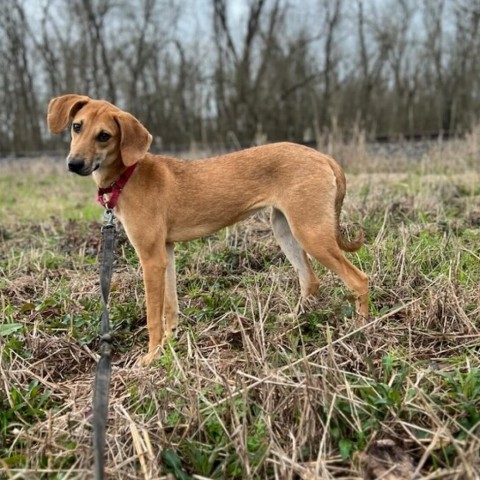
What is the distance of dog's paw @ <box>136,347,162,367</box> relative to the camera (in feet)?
12.0

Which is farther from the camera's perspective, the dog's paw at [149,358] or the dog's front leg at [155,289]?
the dog's front leg at [155,289]

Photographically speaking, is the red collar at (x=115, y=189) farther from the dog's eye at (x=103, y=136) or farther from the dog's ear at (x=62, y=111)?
the dog's ear at (x=62, y=111)

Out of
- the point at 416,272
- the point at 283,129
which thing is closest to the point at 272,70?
the point at 283,129

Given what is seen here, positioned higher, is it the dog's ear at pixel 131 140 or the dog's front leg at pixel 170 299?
the dog's ear at pixel 131 140

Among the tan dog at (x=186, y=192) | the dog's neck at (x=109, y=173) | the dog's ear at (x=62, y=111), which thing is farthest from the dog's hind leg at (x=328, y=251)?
the dog's ear at (x=62, y=111)

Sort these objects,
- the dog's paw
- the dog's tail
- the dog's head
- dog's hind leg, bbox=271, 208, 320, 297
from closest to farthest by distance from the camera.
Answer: the dog's paw
the dog's head
the dog's tail
dog's hind leg, bbox=271, 208, 320, 297

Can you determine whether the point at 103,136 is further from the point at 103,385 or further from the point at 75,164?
the point at 103,385

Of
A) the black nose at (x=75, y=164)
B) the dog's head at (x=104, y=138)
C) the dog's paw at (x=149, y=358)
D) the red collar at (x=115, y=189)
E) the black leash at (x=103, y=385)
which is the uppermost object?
the dog's head at (x=104, y=138)

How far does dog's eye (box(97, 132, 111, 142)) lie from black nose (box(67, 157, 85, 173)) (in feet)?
0.92

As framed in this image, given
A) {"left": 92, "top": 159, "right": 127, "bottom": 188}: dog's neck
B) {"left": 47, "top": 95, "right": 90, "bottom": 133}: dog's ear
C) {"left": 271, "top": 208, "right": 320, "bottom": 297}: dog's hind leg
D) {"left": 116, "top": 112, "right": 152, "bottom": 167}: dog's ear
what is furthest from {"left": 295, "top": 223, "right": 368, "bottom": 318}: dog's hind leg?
{"left": 47, "top": 95, "right": 90, "bottom": 133}: dog's ear

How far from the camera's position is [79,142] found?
3.87 m

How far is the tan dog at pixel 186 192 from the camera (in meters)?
3.98

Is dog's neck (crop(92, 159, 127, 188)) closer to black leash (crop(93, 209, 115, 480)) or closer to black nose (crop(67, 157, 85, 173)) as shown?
black nose (crop(67, 157, 85, 173))

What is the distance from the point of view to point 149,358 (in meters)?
3.72
